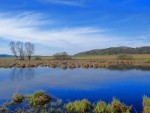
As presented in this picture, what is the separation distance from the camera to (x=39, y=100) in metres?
17.5

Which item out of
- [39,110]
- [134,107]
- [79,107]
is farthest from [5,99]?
[134,107]

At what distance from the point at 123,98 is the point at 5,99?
8.62m

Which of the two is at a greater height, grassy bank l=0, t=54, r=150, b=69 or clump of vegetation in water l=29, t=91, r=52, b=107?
grassy bank l=0, t=54, r=150, b=69

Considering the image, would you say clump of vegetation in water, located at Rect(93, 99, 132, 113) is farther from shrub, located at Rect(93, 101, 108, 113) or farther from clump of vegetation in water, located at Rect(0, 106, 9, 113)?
clump of vegetation in water, located at Rect(0, 106, 9, 113)

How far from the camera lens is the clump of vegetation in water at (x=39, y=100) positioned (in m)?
17.1

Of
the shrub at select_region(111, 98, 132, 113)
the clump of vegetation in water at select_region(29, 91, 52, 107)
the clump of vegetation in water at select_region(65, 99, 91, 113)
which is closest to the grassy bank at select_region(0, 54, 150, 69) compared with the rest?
the clump of vegetation in water at select_region(29, 91, 52, 107)

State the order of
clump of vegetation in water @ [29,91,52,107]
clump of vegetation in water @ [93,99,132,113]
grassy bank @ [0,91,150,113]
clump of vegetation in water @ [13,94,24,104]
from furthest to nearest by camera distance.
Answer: clump of vegetation in water @ [13,94,24,104], clump of vegetation in water @ [29,91,52,107], grassy bank @ [0,91,150,113], clump of vegetation in water @ [93,99,132,113]

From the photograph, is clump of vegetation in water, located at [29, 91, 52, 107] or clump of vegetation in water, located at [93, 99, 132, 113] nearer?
clump of vegetation in water, located at [93, 99, 132, 113]

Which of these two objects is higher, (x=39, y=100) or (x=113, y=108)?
(x=39, y=100)

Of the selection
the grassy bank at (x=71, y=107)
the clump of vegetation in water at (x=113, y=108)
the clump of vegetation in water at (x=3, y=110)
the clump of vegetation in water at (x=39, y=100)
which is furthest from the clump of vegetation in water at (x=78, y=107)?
the clump of vegetation in water at (x=3, y=110)

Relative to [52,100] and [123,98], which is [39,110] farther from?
[123,98]

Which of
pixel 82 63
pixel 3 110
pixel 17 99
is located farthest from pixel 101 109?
pixel 82 63

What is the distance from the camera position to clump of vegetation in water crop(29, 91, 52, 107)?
17100 millimetres

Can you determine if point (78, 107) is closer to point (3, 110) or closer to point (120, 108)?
point (120, 108)
